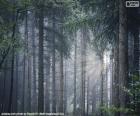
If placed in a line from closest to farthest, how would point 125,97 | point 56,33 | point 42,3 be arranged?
point 125,97 → point 42,3 → point 56,33

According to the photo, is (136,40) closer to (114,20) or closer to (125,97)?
(114,20)

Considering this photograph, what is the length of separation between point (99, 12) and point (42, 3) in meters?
5.63

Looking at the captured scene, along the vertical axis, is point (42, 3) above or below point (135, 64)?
above

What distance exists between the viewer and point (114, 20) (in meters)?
15.9

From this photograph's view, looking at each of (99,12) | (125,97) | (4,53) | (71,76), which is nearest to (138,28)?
(99,12)

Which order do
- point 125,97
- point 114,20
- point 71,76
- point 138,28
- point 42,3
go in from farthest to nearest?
point 71,76, point 42,3, point 138,28, point 114,20, point 125,97

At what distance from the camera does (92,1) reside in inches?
634

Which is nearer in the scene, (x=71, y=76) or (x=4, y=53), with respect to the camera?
(x=4, y=53)

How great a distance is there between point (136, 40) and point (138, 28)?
3.83 feet

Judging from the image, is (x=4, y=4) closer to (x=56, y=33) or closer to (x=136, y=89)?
(x=56, y=33)

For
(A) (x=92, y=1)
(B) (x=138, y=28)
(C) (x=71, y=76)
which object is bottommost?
(C) (x=71, y=76)

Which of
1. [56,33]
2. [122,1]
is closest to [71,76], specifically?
[56,33]

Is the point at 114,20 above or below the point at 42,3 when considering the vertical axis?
below

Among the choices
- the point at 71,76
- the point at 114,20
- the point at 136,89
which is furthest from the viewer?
the point at 71,76
